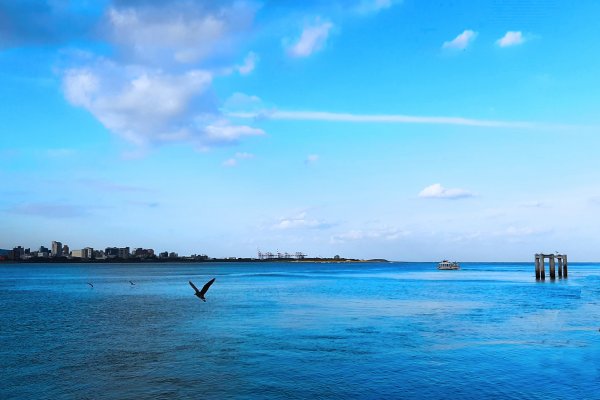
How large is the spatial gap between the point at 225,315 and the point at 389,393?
3355 cm

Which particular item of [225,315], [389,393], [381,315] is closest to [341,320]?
[381,315]

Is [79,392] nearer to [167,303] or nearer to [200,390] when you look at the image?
[200,390]

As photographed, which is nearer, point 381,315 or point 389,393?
point 389,393

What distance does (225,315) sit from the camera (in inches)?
2178

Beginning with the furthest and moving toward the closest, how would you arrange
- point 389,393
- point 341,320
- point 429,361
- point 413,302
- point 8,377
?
point 413,302, point 341,320, point 429,361, point 8,377, point 389,393

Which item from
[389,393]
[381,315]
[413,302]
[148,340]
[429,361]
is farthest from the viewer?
[413,302]

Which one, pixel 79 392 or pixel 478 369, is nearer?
pixel 79 392

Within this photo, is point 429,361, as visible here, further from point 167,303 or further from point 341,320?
point 167,303

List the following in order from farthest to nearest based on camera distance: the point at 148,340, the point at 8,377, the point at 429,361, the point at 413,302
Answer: the point at 413,302, the point at 148,340, the point at 429,361, the point at 8,377

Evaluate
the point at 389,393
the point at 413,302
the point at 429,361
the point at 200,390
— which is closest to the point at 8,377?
the point at 200,390

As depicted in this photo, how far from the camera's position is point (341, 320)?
50.9 metres

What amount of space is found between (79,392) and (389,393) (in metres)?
15.0

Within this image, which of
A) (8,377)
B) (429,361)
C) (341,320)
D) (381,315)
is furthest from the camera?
(381,315)

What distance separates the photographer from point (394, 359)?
103 feet
